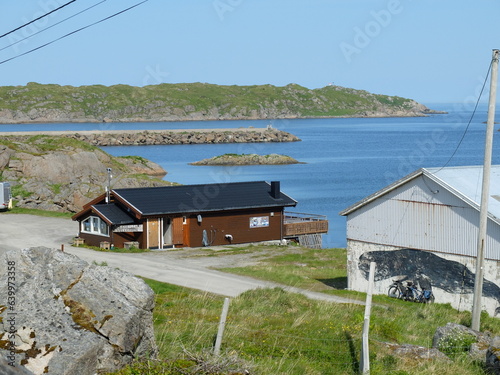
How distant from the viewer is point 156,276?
95.2 feet

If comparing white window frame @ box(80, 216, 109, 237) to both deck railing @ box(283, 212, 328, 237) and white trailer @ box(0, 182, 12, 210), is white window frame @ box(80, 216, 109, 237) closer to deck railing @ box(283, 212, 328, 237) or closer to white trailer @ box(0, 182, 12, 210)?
white trailer @ box(0, 182, 12, 210)

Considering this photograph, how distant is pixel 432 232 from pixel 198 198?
1915cm

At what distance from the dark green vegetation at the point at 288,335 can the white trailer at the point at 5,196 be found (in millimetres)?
28292

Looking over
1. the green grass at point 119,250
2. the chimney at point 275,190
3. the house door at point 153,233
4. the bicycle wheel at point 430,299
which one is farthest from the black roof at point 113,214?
the bicycle wheel at point 430,299

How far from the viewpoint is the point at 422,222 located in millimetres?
26484

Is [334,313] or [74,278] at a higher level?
[74,278]

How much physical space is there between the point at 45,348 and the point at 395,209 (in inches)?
805

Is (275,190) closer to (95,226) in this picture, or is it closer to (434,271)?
(95,226)

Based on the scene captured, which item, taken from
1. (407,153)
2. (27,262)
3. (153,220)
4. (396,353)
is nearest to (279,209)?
(153,220)

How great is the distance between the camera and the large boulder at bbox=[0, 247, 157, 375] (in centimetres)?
864

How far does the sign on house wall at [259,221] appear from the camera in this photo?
44406 mm

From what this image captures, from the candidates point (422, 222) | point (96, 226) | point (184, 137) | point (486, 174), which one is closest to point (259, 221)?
point (96, 226)

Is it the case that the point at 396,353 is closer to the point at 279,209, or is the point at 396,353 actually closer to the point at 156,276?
the point at 156,276

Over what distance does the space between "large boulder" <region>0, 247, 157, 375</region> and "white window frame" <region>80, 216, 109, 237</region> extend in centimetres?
3066
